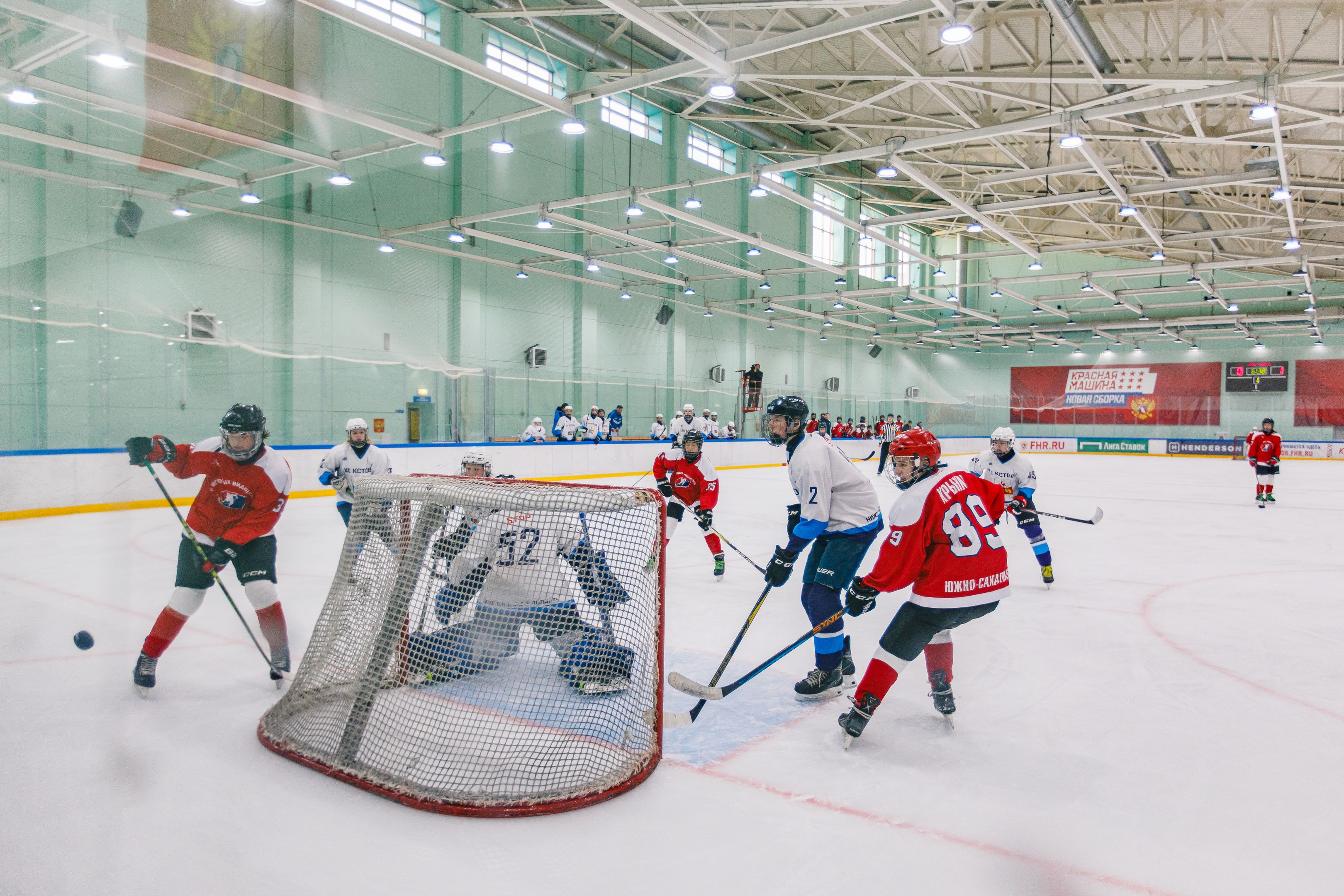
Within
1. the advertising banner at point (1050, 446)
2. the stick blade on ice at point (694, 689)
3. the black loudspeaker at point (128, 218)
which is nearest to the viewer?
the black loudspeaker at point (128, 218)

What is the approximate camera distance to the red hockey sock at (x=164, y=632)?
3131 mm

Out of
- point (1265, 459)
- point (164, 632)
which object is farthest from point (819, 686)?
point (1265, 459)

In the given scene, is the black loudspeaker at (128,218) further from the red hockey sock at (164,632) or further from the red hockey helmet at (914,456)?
the red hockey helmet at (914,456)

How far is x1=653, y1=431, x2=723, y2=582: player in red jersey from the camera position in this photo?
575 centimetres

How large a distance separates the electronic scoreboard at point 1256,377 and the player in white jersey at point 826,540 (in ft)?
108

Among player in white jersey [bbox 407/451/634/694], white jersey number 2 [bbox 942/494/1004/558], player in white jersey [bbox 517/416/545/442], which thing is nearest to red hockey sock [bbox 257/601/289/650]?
player in white jersey [bbox 407/451/634/694]

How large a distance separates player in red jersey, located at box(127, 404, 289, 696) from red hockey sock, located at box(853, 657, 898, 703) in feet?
7.59

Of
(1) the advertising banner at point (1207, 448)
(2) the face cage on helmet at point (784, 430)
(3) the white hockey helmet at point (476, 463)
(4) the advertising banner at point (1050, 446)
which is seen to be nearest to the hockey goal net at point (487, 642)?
(2) the face cage on helmet at point (784, 430)

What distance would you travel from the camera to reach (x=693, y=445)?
5.81 m

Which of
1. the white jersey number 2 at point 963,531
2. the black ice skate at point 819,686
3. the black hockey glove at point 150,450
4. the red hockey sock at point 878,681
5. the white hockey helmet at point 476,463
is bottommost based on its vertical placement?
the black ice skate at point 819,686

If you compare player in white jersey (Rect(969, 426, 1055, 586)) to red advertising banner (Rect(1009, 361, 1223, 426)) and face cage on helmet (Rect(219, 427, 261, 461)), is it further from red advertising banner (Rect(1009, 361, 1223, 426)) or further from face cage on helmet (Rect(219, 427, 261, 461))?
red advertising banner (Rect(1009, 361, 1223, 426))

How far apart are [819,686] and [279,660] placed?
7.34ft

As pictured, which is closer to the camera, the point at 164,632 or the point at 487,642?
the point at 487,642

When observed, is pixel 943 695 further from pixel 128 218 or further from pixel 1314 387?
pixel 1314 387
